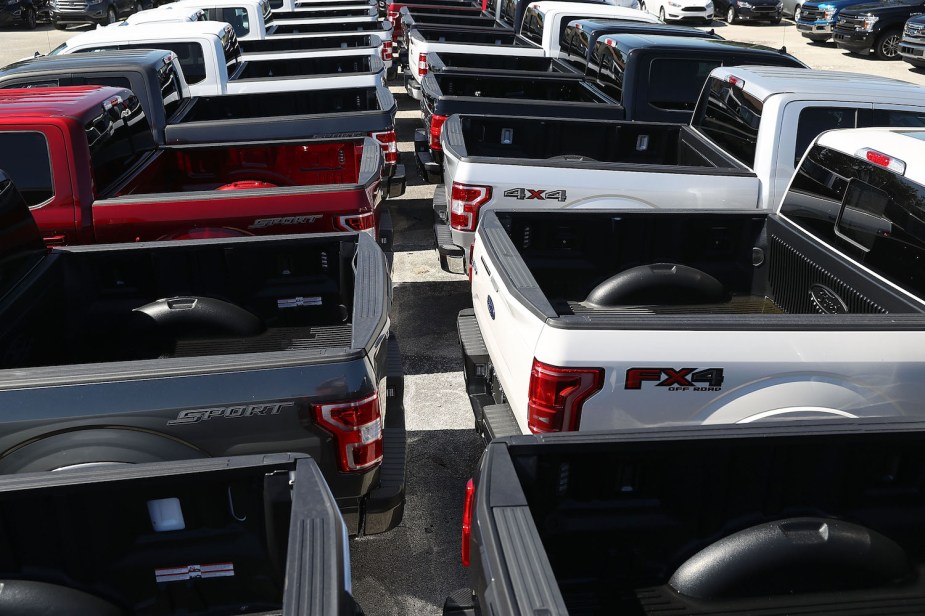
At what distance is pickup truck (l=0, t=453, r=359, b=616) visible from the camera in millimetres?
2434

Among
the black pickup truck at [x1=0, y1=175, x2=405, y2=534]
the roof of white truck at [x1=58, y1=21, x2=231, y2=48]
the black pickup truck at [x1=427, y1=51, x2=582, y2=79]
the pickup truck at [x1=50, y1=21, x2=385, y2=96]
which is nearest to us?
the black pickup truck at [x1=0, y1=175, x2=405, y2=534]

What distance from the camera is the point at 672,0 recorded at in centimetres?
2575

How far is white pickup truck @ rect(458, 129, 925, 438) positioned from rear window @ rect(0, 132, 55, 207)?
3.01 meters

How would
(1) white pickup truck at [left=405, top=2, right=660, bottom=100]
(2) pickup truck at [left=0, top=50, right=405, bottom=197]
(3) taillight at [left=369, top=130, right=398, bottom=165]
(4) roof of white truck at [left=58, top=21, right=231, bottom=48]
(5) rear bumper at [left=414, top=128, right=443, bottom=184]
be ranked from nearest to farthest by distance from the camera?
(2) pickup truck at [left=0, top=50, right=405, bottom=197], (3) taillight at [left=369, top=130, right=398, bottom=165], (5) rear bumper at [left=414, top=128, right=443, bottom=184], (4) roof of white truck at [left=58, top=21, right=231, bottom=48], (1) white pickup truck at [left=405, top=2, right=660, bottom=100]

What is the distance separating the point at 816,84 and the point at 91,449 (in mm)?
5509

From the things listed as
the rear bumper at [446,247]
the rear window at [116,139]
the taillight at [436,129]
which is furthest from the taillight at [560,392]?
the taillight at [436,129]

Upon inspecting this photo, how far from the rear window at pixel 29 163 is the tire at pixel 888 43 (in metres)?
21.5

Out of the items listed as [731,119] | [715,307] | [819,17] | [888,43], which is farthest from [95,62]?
[819,17]

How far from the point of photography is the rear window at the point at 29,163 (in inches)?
207

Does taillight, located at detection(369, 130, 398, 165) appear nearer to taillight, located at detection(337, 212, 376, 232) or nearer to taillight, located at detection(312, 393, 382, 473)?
taillight, located at detection(337, 212, 376, 232)

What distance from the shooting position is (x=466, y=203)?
603cm

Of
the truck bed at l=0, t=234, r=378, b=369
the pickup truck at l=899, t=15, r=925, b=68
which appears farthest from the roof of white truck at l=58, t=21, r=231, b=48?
the pickup truck at l=899, t=15, r=925, b=68

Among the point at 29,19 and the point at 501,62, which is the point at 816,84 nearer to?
→ the point at 501,62

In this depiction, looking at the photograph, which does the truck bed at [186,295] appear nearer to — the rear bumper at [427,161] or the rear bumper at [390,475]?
the rear bumper at [390,475]
